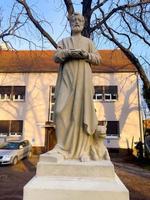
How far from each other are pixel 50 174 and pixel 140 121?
25060 millimetres

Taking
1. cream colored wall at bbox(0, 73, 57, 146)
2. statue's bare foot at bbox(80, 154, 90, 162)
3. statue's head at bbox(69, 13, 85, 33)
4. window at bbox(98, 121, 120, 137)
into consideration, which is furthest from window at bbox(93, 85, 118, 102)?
statue's bare foot at bbox(80, 154, 90, 162)

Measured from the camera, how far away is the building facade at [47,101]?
91.2ft

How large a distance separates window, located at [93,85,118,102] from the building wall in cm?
42

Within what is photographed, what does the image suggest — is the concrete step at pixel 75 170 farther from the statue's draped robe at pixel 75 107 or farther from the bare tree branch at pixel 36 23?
the bare tree branch at pixel 36 23

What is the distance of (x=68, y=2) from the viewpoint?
13.4 meters

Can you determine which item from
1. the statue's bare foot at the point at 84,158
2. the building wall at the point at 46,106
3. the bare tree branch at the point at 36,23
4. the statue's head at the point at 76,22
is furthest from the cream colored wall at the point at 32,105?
the statue's bare foot at the point at 84,158

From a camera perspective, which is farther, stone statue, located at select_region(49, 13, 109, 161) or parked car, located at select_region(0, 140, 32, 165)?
parked car, located at select_region(0, 140, 32, 165)

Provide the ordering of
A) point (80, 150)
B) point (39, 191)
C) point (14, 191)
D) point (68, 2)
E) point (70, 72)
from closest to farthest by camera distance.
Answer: point (39, 191), point (80, 150), point (70, 72), point (14, 191), point (68, 2)

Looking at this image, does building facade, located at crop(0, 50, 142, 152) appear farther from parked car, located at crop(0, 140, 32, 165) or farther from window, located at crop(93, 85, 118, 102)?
parked car, located at crop(0, 140, 32, 165)

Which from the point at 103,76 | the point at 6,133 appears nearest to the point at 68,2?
the point at 103,76

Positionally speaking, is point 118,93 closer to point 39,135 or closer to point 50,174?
point 39,135

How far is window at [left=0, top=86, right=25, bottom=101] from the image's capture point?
29750mm

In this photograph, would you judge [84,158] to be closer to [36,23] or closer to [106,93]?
[36,23]

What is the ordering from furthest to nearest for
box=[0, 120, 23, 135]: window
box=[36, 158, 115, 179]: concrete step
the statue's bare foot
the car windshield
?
box=[0, 120, 23, 135]: window < the car windshield < the statue's bare foot < box=[36, 158, 115, 179]: concrete step
